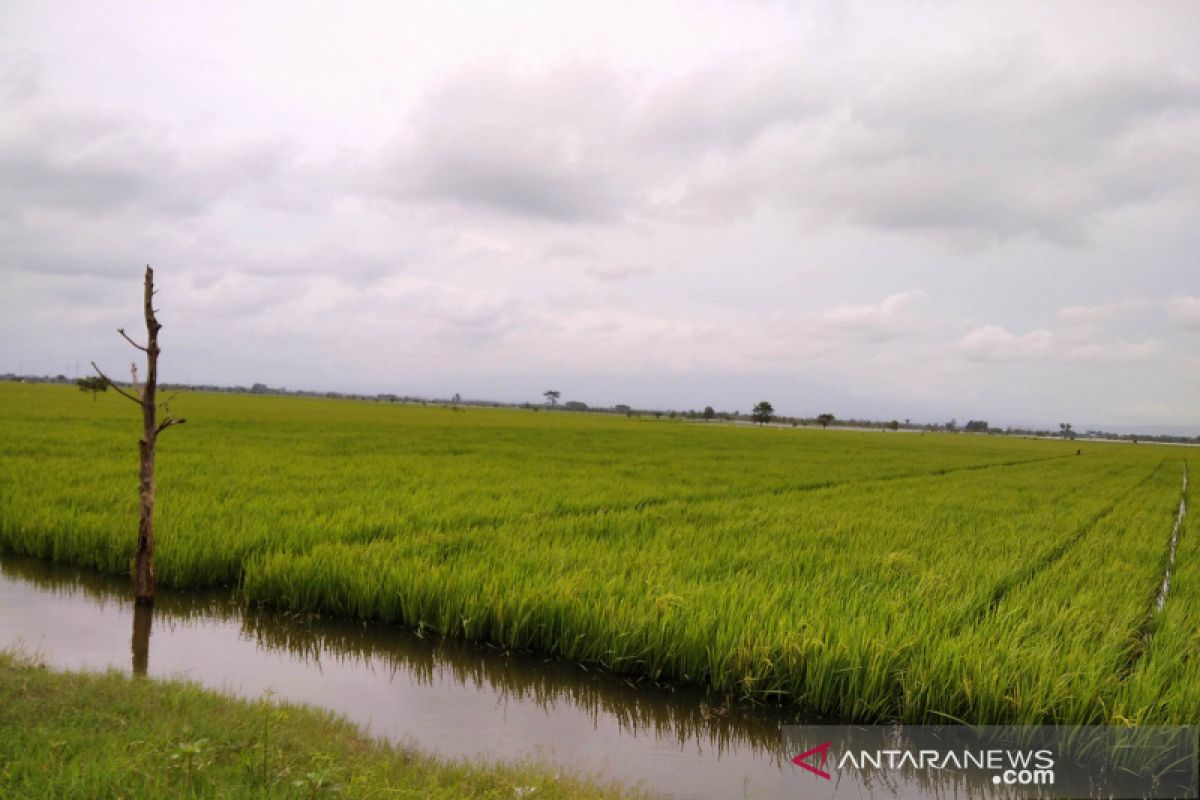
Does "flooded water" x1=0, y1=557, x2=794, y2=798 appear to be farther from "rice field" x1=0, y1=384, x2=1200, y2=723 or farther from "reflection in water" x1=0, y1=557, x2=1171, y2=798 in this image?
"rice field" x1=0, y1=384, x2=1200, y2=723

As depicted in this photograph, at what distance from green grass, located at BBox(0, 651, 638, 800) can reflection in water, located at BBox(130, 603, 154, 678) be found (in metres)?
0.94

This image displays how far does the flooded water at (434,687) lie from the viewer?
12.0 ft

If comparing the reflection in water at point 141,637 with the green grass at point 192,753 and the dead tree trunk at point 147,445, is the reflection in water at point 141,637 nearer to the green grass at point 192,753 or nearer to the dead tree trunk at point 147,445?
the dead tree trunk at point 147,445

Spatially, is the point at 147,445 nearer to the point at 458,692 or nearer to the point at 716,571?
the point at 458,692

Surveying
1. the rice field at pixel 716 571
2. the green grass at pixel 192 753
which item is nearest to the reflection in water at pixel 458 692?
the rice field at pixel 716 571

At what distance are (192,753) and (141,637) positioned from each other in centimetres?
324

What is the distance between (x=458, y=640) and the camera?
525cm

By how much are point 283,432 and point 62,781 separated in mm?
25392

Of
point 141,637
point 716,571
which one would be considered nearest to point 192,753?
point 141,637

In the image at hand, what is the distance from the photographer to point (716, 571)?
646 centimetres

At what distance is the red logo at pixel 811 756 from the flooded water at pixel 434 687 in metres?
0.11

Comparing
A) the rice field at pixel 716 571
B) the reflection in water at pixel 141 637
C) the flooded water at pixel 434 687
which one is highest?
the rice field at pixel 716 571

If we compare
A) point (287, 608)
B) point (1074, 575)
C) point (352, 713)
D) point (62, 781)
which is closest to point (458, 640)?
point (352, 713)

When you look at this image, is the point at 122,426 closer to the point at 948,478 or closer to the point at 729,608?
the point at 729,608
